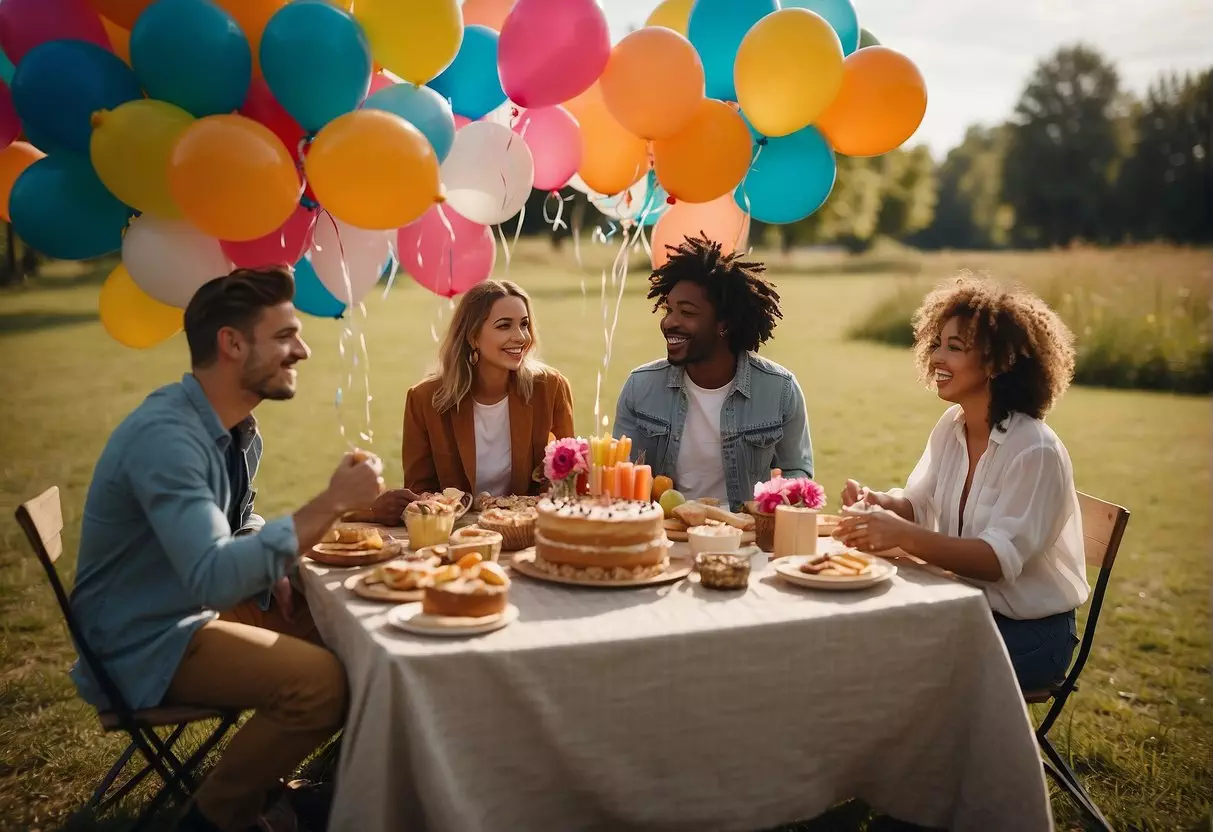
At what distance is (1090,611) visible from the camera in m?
3.54

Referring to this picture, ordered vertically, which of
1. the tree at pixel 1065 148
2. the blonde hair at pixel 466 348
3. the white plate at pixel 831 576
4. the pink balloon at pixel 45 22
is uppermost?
the tree at pixel 1065 148

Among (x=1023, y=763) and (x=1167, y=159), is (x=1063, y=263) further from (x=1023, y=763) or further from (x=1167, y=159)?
(x=1167, y=159)

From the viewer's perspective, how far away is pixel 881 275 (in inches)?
1623

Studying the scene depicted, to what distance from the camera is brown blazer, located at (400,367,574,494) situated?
4.77m

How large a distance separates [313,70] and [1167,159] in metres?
56.3

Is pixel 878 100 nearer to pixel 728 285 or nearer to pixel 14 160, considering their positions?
pixel 728 285

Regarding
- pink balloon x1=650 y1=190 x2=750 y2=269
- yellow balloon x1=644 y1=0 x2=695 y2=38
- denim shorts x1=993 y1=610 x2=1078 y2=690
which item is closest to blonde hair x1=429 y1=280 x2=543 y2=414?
pink balloon x1=650 y1=190 x2=750 y2=269

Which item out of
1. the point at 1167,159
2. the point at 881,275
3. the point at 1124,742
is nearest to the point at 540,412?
the point at 1124,742

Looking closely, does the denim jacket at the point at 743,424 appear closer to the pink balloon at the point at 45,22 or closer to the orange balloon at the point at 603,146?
the orange balloon at the point at 603,146

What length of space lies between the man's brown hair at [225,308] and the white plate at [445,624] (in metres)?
1.05

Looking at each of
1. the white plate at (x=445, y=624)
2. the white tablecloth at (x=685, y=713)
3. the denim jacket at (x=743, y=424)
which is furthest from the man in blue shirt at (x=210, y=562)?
the denim jacket at (x=743, y=424)

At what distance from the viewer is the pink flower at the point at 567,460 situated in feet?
12.0

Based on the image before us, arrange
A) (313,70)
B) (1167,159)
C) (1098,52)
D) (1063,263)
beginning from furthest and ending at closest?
(1098,52)
(1167,159)
(1063,263)
(313,70)

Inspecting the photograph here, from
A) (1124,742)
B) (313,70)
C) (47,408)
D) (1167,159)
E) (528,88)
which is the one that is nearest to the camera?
(313,70)
